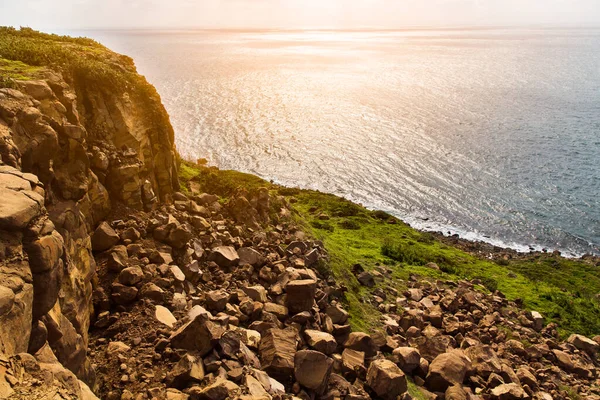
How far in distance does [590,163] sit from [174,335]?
2757 inches

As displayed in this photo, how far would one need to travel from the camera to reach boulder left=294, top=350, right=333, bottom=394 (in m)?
13.3

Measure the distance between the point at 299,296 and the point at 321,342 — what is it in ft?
7.57

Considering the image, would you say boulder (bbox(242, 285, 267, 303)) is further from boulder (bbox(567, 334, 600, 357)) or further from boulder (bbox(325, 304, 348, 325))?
boulder (bbox(567, 334, 600, 357))

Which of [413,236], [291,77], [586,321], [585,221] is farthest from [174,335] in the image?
[291,77]

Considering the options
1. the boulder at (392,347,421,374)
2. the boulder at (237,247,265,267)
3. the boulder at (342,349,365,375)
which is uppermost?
the boulder at (237,247,265,267)

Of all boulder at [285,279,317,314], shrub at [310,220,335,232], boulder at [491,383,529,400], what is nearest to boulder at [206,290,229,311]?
boulder at [285,279,317,314]

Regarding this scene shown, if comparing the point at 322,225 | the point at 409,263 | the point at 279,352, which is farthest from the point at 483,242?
the point at 279,352

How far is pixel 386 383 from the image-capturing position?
14594mm

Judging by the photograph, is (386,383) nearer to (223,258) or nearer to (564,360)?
(223,258)

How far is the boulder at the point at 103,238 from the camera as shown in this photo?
1576cm

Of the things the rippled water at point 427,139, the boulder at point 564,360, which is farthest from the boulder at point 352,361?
the rippled water at point 427,139

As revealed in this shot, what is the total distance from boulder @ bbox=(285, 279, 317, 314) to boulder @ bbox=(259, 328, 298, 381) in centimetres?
216

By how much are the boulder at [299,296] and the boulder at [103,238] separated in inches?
262

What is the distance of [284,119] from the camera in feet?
283
